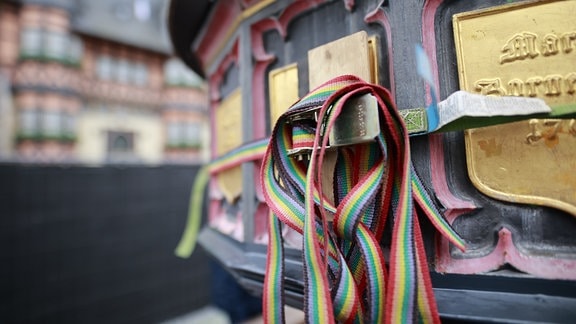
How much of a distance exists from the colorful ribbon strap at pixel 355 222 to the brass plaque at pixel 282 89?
35 centimetres

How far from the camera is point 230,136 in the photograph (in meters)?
2.08

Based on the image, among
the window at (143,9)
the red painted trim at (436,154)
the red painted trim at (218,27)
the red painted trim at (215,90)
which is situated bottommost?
the red painted trim at (436,154)

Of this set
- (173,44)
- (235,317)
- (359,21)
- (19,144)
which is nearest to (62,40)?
(19,144)

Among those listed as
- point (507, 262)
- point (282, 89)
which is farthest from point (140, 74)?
point (507, 262)

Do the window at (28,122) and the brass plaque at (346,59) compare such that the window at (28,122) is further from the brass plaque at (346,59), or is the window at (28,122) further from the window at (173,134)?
the brass plaque at (346,59)

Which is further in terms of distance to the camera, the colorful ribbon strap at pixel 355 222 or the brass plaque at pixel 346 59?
the brass plaque at pixel 346 59

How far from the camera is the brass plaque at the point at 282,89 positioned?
1.44 m

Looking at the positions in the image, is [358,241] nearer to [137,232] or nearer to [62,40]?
[137,232]

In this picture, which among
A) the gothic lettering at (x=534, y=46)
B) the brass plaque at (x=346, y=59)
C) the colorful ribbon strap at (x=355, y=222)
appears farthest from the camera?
the brass plaque at (x=346, y=59)

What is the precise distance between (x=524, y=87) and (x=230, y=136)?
59.7 inches

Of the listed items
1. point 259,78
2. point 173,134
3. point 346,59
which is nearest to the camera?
point 346,59

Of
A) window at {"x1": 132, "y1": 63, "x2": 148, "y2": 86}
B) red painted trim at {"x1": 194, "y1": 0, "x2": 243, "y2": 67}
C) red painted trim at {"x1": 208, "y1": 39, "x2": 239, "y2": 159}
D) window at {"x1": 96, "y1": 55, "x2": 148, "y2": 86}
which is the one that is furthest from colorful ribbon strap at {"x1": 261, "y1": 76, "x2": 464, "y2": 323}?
window at {"x1": 132, "y1": 63, "x2": 148, "y2": 86}

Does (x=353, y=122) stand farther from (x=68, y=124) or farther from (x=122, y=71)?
(x=122, y=71)

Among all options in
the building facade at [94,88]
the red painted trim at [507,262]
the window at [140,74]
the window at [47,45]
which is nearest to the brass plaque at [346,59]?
the red painted trim at [507,262]
